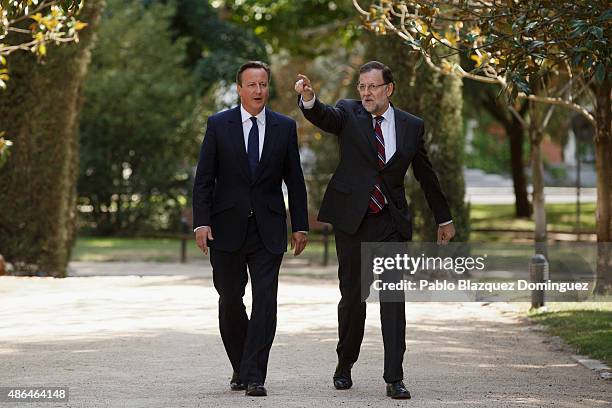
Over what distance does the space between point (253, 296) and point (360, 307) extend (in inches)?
26.3

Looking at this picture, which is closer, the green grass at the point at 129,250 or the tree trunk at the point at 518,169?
the green grass at the point at 129,250

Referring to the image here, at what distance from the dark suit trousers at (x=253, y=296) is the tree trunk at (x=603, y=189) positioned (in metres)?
8.42

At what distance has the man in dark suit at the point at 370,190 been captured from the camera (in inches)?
308

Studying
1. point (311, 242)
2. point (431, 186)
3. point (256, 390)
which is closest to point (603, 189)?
point (431, 186)

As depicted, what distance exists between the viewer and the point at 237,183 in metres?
7.99

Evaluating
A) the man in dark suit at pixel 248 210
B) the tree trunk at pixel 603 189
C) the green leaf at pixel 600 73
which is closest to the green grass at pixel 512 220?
the tree trunk at pixel 603 189

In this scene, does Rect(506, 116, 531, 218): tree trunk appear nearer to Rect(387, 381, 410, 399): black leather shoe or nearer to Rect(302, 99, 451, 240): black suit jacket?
Rect(302, 99, 451, 240): black suit jacket

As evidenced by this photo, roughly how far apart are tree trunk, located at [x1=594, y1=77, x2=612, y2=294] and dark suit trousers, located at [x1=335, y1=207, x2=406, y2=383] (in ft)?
26.7

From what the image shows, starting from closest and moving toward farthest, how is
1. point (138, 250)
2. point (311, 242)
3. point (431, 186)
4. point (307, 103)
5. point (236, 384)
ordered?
point (307, 103)
point (236, 384)
point (431, 186)
point (138, 250)
point (311, 242)

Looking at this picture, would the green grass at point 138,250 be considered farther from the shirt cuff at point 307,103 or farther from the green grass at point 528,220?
the shirt cuff at point 307,103

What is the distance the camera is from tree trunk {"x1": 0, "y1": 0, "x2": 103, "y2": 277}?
18062mm

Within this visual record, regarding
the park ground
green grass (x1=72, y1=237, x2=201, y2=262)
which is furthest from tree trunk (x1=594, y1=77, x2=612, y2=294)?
green grass (x1=72, y1=237, x2=201, y2=262)

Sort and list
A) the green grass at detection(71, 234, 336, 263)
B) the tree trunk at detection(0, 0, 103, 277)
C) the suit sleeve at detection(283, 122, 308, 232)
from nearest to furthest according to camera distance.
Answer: the suit sleeve at detection(283, 122, 308, 232)
the tree trunk at detection(0, 0, 103, 277)
the green grass at detection(71, 234, 336, 263)

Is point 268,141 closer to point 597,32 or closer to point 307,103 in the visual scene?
point 307,103
